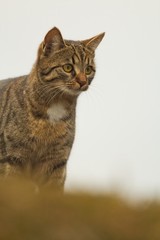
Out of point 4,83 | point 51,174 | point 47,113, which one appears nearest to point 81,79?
point 47,113

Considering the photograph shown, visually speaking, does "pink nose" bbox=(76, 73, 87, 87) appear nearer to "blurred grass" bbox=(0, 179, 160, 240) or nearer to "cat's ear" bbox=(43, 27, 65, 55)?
"cat's ear" bbox=(43, 27, 65, 55)

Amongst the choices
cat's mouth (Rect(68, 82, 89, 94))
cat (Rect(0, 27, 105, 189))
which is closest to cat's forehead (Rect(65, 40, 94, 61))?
cat (Rect(0, 27, 105, 189))

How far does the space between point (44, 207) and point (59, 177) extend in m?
7.33

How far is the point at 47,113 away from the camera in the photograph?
38.3 feet

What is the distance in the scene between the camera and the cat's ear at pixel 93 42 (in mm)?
12414

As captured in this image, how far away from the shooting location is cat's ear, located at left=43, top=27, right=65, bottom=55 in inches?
456

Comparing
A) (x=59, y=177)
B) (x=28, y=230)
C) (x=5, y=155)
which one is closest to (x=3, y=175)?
(x=5, y=155)

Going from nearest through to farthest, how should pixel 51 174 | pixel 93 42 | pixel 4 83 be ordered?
pixel 51 174
pixel 93 42
pixel 4 83

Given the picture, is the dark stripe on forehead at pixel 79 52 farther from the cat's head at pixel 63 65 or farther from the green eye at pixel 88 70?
the green eye at pixel 88 70

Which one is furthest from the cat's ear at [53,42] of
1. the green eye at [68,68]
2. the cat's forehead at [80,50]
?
the green eye at [68,68]

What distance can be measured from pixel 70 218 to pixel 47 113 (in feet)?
24.8

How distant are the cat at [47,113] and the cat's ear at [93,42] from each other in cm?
20

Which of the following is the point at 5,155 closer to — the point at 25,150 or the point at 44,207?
the point at 25,150

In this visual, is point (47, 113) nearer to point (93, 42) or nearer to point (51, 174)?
point (51, 174)
